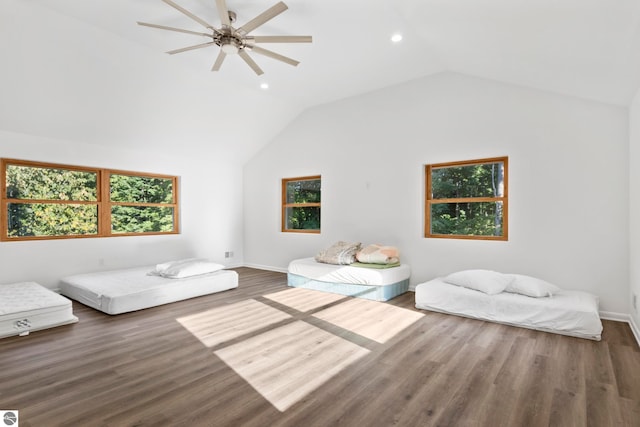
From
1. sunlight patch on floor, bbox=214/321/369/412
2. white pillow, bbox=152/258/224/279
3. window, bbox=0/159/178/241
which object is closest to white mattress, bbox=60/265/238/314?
white pillow, bbox=152/258/224/279

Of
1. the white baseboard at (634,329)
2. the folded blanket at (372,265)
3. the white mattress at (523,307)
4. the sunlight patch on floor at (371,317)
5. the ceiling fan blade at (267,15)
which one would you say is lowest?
the sunlight patch on floor at (371,317)

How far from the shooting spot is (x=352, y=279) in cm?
474

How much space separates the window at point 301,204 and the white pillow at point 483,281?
302 centimetres

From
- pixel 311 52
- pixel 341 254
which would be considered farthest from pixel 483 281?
pixel 311 52

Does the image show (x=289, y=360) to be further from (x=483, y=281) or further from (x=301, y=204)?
(x=301, y=204)

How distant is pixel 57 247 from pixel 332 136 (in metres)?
4.81

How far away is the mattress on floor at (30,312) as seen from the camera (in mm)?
3162

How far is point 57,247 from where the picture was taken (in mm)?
4945

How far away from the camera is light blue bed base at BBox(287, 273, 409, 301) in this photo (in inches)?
177

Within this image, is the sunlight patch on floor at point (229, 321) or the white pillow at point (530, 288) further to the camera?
the white pillow at point (530, 288)

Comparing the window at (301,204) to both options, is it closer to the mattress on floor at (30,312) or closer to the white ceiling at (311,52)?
the white ceiling at (311,52)

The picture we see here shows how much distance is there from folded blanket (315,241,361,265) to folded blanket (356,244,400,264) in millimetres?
164

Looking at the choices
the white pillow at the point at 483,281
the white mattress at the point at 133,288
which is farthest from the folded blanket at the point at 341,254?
the white pillow at the point at 483,281

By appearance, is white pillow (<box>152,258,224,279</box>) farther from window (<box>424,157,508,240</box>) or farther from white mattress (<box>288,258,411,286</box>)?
window (<box>424,157,508,240</box>)
